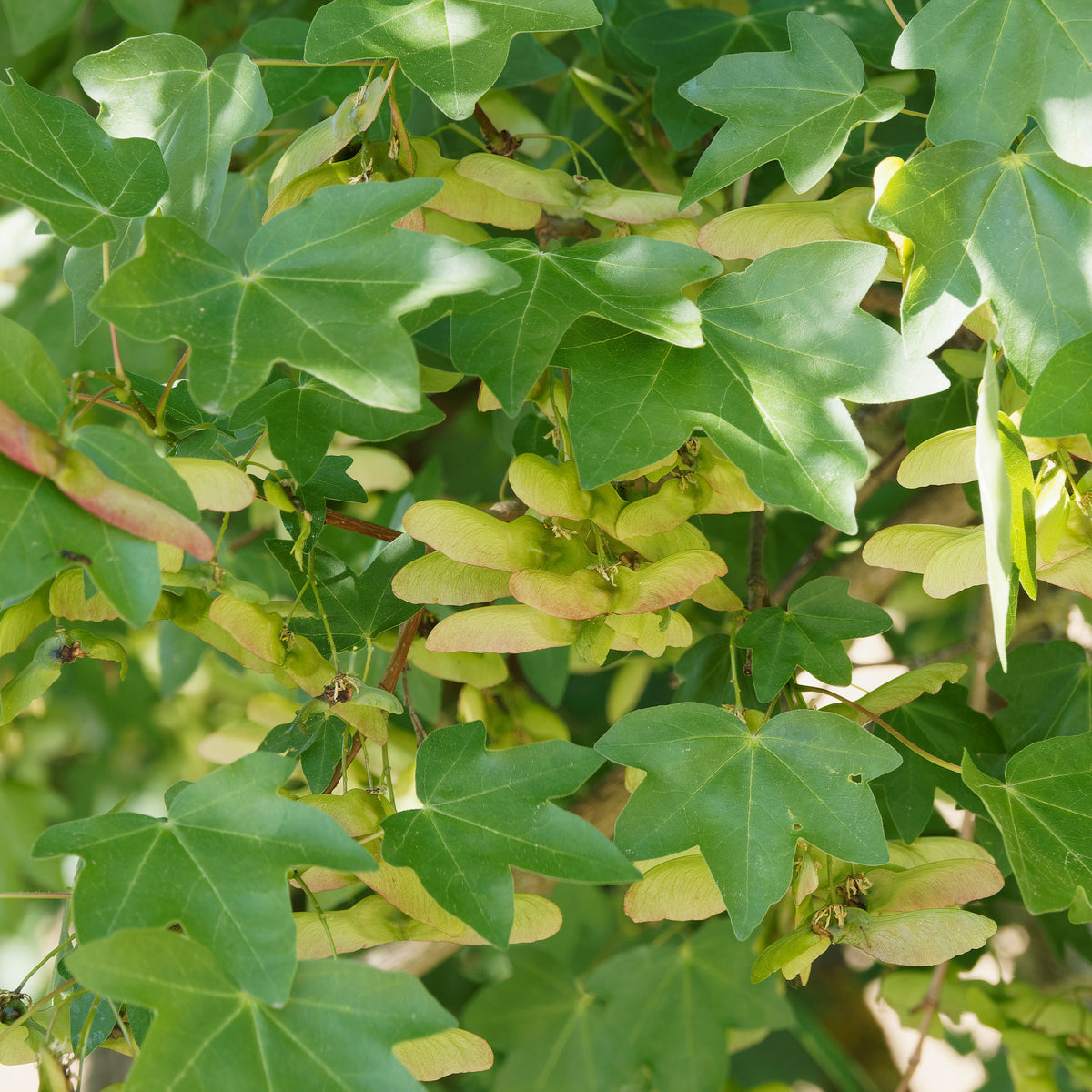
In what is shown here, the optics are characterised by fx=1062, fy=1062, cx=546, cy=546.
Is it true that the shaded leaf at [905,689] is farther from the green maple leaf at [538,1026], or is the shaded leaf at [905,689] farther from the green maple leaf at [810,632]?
the green maple leaf at [538,1026]

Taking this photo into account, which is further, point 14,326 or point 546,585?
point 546,585

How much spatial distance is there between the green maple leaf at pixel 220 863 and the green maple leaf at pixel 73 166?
38cm

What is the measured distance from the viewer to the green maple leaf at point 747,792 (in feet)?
2.32

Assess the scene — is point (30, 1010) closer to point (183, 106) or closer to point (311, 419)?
point (311, 419)

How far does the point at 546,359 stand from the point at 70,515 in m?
0.30

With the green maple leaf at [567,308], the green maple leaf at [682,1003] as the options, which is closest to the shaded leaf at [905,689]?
the green maple leaf at [567,308]

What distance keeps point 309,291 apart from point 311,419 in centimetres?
15

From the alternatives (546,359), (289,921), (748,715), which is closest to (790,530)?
(748,715)

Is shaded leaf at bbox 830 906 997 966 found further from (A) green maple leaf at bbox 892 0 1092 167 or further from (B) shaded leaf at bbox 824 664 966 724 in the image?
(A) green maple leaf at bbox 892 0 1092 167

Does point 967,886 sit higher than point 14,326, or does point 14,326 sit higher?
point 14,326

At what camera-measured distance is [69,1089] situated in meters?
0.75

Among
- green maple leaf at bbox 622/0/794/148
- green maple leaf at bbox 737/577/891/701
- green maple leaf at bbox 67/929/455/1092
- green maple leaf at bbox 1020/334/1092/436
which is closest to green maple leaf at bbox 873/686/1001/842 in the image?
green maple leaf at bbox 737/577/891/701

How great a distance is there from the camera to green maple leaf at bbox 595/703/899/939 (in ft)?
2.32

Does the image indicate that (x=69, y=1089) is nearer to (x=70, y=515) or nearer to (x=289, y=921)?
(x=289, y=921)
